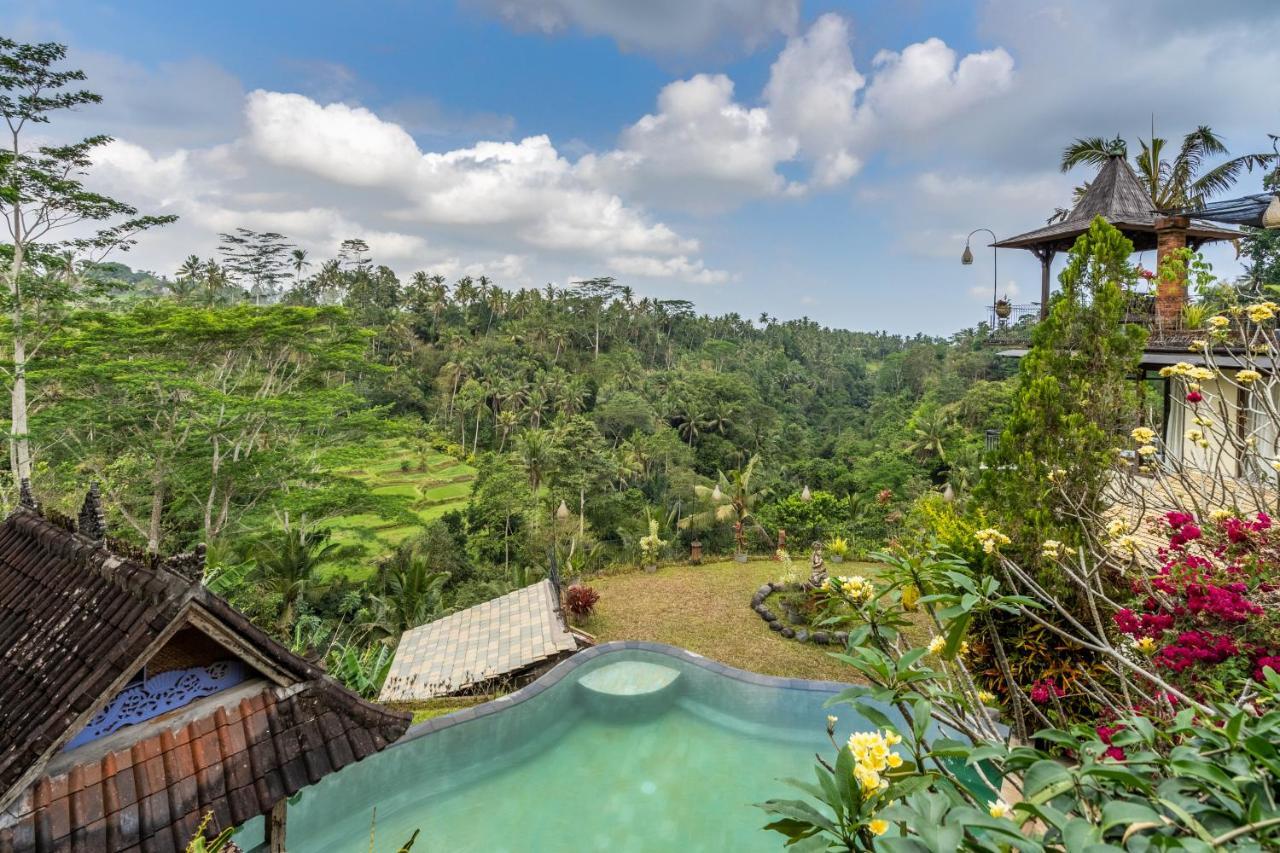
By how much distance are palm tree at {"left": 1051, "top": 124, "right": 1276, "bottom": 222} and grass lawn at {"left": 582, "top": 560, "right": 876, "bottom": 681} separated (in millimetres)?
9710

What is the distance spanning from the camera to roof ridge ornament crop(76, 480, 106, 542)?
336 cm

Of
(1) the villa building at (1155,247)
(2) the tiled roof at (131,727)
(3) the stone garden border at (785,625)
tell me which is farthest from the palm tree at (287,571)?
(1) the villa building at (1155,247)

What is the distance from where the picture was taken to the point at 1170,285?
29.0ft

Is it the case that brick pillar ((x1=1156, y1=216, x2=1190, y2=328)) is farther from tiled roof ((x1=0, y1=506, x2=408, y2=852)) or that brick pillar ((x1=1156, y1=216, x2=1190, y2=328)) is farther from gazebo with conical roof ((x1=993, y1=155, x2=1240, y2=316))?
tiled roof ((x1=0, y1=506, x2=408, y2=852))

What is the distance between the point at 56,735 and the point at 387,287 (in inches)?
1891

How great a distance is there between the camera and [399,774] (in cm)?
637

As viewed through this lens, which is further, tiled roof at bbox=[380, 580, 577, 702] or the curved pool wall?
tiled roof at bbox=[380, 580, 577, 702]

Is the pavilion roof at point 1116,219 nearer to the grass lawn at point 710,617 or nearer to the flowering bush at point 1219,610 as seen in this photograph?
the grass lawn at point 710,617

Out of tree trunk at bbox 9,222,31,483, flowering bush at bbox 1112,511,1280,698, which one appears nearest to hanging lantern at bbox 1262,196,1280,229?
flowering bush at bbox 1112,511,1280,698

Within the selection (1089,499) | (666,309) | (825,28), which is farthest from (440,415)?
(1089,499)

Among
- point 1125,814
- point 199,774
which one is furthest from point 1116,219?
point 199,774

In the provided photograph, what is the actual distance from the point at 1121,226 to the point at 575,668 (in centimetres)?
1012

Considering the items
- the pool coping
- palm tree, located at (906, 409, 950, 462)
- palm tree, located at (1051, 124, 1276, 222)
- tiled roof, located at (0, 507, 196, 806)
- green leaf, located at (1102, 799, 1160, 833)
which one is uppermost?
palm tree, located at (1051, 124, 1276, 222)

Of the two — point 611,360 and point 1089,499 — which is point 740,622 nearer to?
point 1089,499
